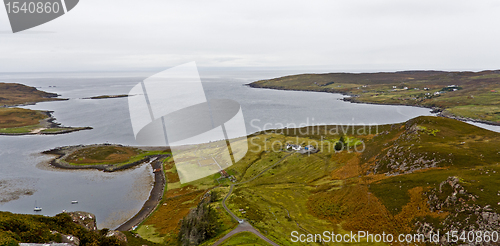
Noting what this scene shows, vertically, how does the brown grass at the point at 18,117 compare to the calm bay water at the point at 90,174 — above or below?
above

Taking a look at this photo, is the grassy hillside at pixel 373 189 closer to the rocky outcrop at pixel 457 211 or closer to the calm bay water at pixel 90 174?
the rocky outcrop at pixel 457 211

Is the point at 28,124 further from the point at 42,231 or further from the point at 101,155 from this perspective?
the point at 42,231

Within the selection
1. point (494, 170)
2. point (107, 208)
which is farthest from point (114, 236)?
point (494, 170)

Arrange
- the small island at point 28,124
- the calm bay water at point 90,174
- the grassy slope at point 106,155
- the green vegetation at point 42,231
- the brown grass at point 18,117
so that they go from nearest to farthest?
the green vegetation at point 42,231
the calm bay water at point 90,174
the grassy slope at point 106,155
the small island at point 28,124
the brown grass at point 18,117

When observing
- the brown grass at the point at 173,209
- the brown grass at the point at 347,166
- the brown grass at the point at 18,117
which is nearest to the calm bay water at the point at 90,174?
the brown grass at the point at 173,209

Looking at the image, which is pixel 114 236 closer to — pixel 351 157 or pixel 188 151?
pixel 351 157

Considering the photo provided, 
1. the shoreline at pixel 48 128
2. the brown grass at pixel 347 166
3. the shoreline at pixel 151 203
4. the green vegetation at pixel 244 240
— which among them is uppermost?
the shoreline at pixel 48 128

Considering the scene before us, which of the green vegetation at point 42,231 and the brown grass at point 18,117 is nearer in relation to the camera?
the green vegetation at point 42,231

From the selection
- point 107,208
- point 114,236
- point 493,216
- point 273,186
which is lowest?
point 107,208
